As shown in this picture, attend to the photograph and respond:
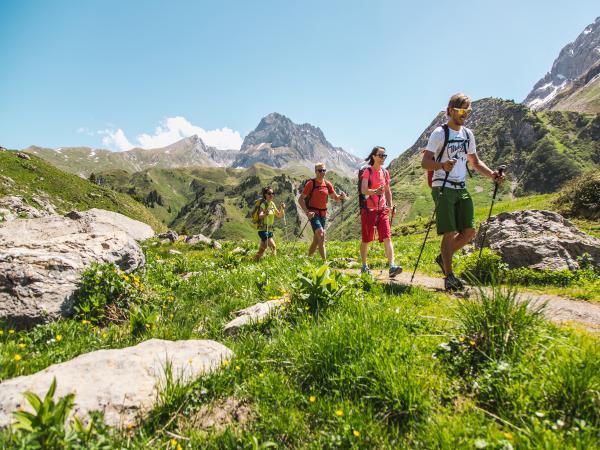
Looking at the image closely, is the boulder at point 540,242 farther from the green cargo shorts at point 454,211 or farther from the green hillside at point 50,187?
the green hillside at point 50,187

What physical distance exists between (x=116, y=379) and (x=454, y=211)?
715cm

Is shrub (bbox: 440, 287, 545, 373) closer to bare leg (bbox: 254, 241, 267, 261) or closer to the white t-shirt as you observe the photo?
the white t-shirt

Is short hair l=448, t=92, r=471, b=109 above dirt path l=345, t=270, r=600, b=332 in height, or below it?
above

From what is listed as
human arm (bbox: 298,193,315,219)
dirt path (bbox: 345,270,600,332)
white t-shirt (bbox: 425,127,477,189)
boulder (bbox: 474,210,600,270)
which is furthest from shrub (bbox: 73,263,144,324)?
boulder (bbox: 474,210,600,270)

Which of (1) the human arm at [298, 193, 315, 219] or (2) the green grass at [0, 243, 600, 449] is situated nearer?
(2) the green grass at [0, 243, 600, 449]

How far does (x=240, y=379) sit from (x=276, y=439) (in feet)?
3.19

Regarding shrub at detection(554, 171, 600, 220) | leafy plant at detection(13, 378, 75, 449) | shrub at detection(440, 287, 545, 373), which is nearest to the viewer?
leafy plant at detection(13, 378, 75, 449)

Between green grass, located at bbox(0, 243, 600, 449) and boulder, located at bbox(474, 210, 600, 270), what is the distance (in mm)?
6209

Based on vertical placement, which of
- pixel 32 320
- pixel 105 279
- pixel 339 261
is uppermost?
pixel 105 279

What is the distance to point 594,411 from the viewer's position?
2.77 m

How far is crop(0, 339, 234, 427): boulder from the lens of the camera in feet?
10.2

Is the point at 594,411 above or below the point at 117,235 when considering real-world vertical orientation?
below

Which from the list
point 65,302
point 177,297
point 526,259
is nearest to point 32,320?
point 65,302

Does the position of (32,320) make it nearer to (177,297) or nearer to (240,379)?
(177,297)
